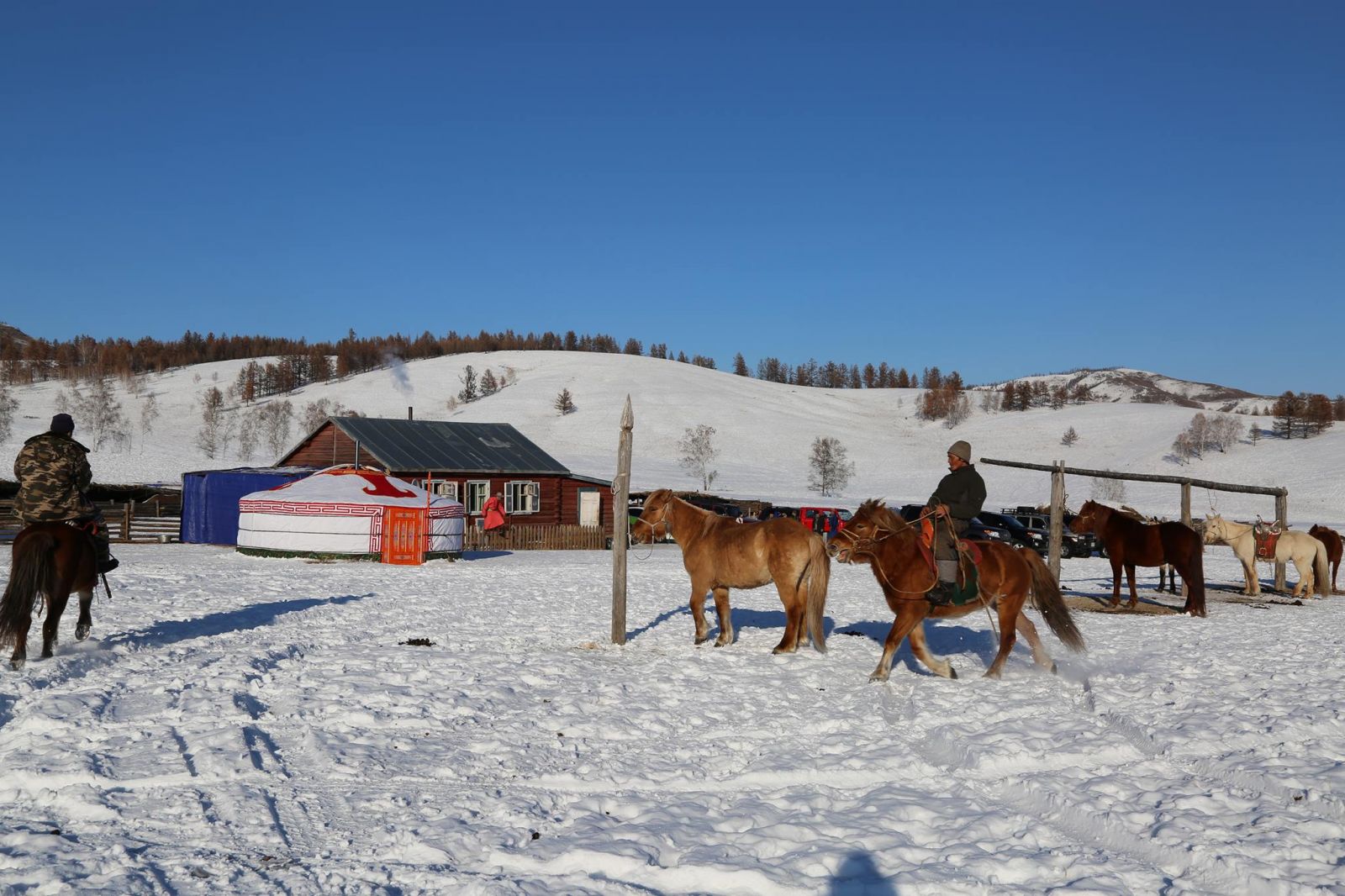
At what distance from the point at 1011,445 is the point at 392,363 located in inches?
3789

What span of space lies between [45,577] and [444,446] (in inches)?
1096

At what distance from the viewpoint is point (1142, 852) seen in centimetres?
483

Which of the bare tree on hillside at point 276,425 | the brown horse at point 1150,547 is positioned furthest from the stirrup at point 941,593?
the bare tree on hillside at point 276,425

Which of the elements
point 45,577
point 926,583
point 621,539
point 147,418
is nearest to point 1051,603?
point 926,583

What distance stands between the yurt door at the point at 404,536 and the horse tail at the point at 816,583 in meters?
16.2

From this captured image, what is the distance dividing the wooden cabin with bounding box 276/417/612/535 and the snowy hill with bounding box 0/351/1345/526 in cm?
2770

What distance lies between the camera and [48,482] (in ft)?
29.8

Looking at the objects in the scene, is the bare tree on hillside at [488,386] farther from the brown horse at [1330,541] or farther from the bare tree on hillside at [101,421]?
the brown horse at [1330,541]

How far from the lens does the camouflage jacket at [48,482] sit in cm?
903

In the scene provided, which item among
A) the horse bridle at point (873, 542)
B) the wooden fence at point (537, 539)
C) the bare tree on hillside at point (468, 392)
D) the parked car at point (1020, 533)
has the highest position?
the bare tree on hillside at point (468, 392)

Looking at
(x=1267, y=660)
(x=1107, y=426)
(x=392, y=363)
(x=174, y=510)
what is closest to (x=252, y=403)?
(x=392, y=363)

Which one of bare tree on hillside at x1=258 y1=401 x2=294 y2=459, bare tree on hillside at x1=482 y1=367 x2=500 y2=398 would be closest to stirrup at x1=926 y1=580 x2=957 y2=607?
bare tree on hillside at x1=258 y1=401 x2=294 y2=459

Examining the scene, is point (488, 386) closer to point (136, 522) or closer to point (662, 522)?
point (136, 522)

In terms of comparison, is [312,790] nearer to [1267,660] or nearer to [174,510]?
[1267,660]
